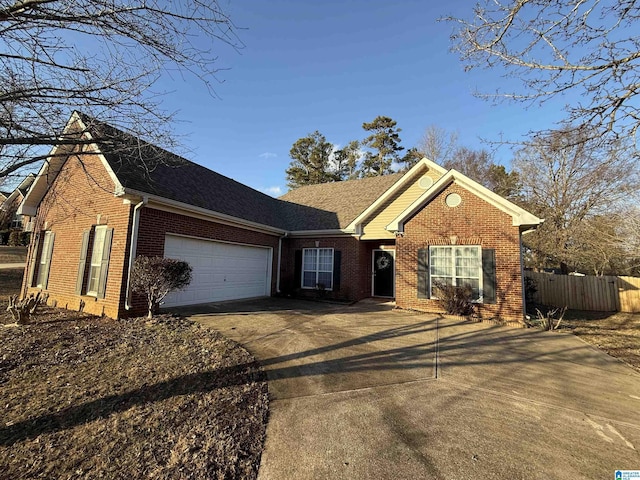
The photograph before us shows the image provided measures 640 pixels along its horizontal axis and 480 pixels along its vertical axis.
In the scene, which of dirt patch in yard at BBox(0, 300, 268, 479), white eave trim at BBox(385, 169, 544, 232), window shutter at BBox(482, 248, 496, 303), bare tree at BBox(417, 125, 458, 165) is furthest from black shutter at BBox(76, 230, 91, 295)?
bare tree at BBox(417, 125, 458, 165)

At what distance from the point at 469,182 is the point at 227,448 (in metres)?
9.60

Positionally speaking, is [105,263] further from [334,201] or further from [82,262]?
[334,201]

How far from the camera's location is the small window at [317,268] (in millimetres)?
12844

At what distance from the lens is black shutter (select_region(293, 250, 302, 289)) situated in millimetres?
13422

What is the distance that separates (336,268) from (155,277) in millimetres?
7386

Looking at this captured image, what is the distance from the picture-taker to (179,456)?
2662mm

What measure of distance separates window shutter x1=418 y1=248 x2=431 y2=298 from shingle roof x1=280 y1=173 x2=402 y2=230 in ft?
12.6

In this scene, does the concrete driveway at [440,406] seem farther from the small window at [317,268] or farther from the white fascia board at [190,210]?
the small window at [317,268]

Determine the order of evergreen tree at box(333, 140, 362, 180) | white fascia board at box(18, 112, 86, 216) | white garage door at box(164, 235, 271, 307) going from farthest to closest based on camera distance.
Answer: evergreen tree at box(333, 140, 362, 180) → white fascia board at box(18, 112, 86, 216) → white garage door at box(164, 235, 271, 307)

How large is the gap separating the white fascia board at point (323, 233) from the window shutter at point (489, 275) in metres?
5.05

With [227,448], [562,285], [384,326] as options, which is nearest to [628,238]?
[562,285]

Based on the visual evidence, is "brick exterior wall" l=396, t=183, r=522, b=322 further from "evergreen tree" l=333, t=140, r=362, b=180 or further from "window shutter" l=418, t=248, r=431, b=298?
"evergreen tree" l=333, t=140, r=362, b=180

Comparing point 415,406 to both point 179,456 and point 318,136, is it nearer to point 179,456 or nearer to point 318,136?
point 179,456

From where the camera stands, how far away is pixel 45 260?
10.4m
